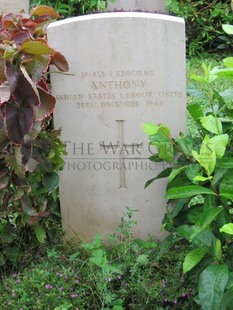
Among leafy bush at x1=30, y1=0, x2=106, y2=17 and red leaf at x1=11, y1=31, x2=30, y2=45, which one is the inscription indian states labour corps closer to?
red leaf at x1=11, y1=31, x2=30, y2=45

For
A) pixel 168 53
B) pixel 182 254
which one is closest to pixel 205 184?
pixel 182 254

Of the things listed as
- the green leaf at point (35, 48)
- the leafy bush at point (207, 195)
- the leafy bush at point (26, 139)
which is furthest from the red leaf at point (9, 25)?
the leafy bush at point (207, 195)

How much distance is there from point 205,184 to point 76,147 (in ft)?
2.95

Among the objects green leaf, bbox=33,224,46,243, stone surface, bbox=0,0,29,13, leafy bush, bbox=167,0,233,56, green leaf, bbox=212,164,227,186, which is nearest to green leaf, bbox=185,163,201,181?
green leaf, bbox=212,164,227,186

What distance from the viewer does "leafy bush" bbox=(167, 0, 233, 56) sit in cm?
865

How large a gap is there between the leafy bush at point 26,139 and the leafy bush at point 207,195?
56 centimetres

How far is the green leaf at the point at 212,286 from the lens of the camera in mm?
2584

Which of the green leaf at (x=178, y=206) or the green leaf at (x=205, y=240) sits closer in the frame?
the green leaf at (x=205, y=240)

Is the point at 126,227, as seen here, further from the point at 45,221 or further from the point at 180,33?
the point at 180,33

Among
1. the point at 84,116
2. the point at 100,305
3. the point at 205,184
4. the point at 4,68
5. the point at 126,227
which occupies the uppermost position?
the point at 4,68

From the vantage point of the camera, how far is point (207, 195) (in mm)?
2811

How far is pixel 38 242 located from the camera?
3545mm

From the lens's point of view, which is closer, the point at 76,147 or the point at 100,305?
the point at 100,305

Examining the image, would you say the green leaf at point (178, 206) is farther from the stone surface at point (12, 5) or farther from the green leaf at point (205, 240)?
the stone surface at point (12, 5)
